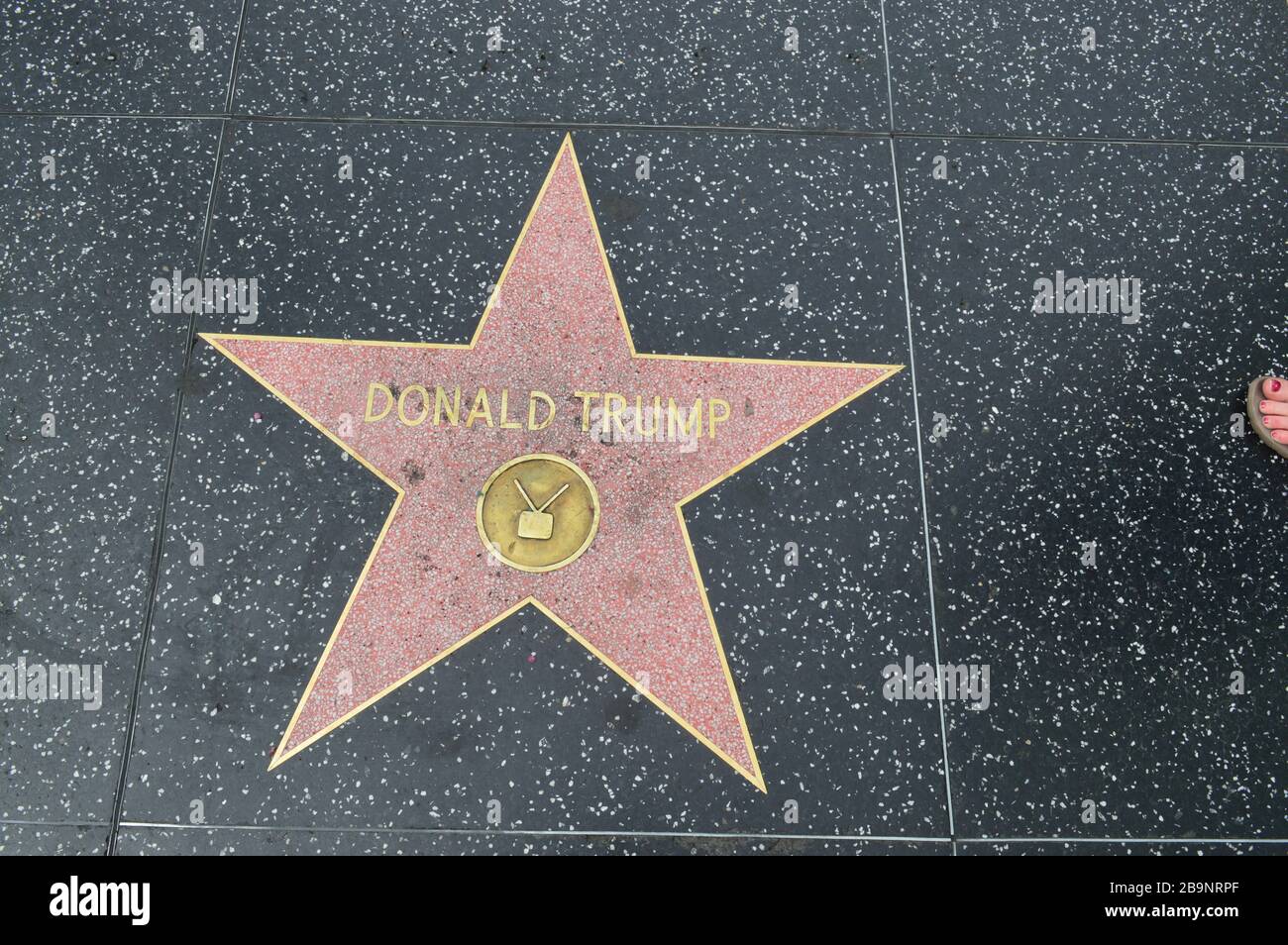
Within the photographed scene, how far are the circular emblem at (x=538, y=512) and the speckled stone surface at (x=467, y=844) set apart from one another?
56 cm

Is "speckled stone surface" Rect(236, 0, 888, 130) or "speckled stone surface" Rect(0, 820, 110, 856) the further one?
"speckled stone surface" Rect(236, 0, 888, 130)

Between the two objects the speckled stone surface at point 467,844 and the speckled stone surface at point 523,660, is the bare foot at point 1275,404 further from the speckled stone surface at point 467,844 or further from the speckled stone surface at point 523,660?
the speckled stone surface at point 467,844

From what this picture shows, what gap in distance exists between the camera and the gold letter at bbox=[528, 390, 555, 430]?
5.78ft

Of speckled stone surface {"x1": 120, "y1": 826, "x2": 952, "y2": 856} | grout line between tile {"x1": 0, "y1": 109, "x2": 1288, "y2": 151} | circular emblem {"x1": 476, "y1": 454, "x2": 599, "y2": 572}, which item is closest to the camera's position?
speckled stone surface {"x1": 120, "y1": 826, "x2": 952, "y2": 856}

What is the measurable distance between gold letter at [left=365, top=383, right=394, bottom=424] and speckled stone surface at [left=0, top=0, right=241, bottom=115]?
844 mm

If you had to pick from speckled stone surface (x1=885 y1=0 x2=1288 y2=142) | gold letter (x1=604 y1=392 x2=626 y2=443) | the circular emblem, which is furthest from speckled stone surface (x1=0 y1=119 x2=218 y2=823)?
speckled stone surface (x1=885 y1=0 x2=1288 y2=142)

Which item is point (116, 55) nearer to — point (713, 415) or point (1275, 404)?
point (713, 415)

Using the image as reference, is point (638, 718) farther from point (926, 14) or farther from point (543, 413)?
point (926, 14)

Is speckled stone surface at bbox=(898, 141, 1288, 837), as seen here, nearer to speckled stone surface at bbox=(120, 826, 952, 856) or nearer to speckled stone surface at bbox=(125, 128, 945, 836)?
speckled stone surface at bbox=(125, 128, 945, 836)

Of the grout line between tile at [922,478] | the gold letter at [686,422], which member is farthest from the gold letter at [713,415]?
the grout line between tile at [922,478]

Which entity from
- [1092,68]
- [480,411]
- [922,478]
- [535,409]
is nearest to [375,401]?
[480,411]

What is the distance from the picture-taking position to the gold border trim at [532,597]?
164 centimetres

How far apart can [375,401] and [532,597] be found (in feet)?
1.83
